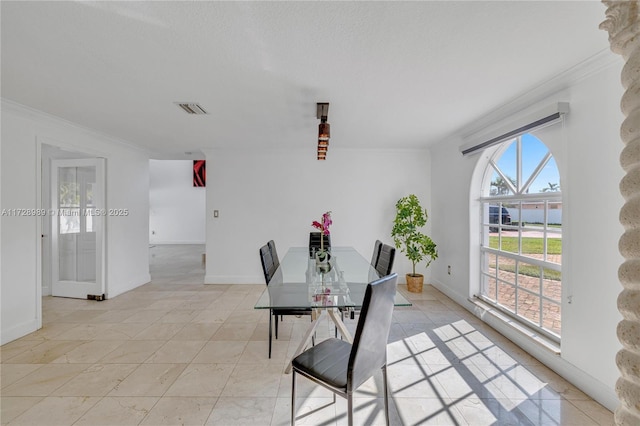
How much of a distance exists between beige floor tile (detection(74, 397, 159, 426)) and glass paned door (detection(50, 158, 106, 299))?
2770mm

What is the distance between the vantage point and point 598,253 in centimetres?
185

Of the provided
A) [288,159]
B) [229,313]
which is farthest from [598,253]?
[288,159]

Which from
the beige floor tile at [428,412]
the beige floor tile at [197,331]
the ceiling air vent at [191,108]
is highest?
the ceiling air vent at [191,108]

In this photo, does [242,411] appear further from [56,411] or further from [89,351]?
[89,351]

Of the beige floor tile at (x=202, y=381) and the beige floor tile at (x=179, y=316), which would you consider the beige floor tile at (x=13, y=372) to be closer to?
the beige floor tile at (x=179, y=316)

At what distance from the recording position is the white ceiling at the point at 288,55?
1.41m

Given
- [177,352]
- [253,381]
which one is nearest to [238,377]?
[253,381]

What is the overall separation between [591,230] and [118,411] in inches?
137

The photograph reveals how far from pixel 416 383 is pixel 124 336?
290 cm

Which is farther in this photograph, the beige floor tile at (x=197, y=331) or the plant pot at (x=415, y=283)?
the plant pot at (x=415, y=283)

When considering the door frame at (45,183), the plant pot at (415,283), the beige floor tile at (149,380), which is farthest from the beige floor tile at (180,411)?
the plant pot at (415,283)

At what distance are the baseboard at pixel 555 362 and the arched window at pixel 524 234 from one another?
153 mm

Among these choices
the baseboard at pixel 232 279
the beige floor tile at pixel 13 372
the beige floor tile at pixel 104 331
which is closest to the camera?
the beige floor tile at pixel 13 372

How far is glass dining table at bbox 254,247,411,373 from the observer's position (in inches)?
67.8
